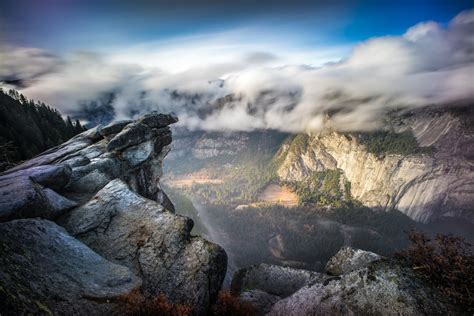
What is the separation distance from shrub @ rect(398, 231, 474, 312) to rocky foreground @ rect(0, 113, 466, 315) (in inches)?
36.4

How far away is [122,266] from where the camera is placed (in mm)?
18875

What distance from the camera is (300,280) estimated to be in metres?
32.7

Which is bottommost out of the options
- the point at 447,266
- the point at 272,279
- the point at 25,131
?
the point at 272,279

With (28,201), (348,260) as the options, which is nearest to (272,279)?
(348,260)

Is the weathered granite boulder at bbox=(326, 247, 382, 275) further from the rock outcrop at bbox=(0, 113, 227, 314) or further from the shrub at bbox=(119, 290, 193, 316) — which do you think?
the shrub at bbox=(119, 290, 193, 316)

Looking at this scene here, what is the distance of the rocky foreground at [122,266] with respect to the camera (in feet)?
47.7

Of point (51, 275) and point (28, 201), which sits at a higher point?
point (28, 201)

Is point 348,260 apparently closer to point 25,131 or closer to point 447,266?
point 447,266

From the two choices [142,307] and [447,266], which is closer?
[142,307]

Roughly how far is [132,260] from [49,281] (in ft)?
22.7

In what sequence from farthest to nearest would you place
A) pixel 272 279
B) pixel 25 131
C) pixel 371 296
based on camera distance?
pixel 25 131, pixel 272 279, pixel 371 296

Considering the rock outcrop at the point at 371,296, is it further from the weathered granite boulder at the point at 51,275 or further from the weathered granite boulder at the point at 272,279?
the weathered granite boulder at the point at 272,279

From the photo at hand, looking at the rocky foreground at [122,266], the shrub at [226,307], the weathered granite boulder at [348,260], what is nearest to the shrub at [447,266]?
the rocky foreground at [122,266]

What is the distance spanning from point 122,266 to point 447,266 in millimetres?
22191
